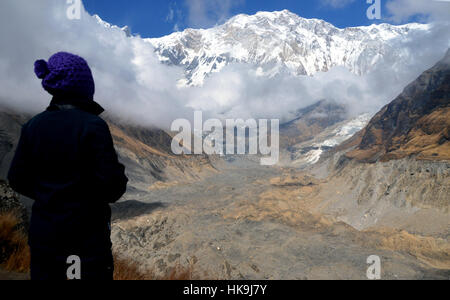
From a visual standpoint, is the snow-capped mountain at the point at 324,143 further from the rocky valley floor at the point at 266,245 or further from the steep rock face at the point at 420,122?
the rocky valley floor at the point at 266,245

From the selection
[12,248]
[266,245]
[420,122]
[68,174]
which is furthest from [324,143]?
[68,174]

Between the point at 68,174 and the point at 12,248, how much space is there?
3.19 metres

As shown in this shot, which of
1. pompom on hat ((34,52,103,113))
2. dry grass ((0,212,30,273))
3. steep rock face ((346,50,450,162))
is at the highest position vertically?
steep rock face ((346,50,450,162))

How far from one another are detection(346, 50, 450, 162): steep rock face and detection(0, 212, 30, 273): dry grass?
31.2 meters

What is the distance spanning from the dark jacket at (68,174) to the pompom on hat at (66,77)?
0.10m

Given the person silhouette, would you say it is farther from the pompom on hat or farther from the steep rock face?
the steep rock face

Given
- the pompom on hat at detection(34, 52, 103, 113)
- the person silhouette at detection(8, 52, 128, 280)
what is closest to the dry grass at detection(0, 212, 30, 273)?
the person silhouette at detection(8, 52, 128, 280)

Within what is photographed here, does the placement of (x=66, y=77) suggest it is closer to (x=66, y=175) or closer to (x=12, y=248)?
(x=66, y=175)

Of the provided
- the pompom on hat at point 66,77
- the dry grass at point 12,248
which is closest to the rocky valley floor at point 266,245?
the dry grass at point 12,248

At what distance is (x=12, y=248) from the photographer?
383cm

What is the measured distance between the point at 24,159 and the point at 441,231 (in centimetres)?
2510

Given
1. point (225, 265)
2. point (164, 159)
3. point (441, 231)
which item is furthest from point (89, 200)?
point (164, 159)

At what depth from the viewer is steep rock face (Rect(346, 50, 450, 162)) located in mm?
28672

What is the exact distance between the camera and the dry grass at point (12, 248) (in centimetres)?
354
